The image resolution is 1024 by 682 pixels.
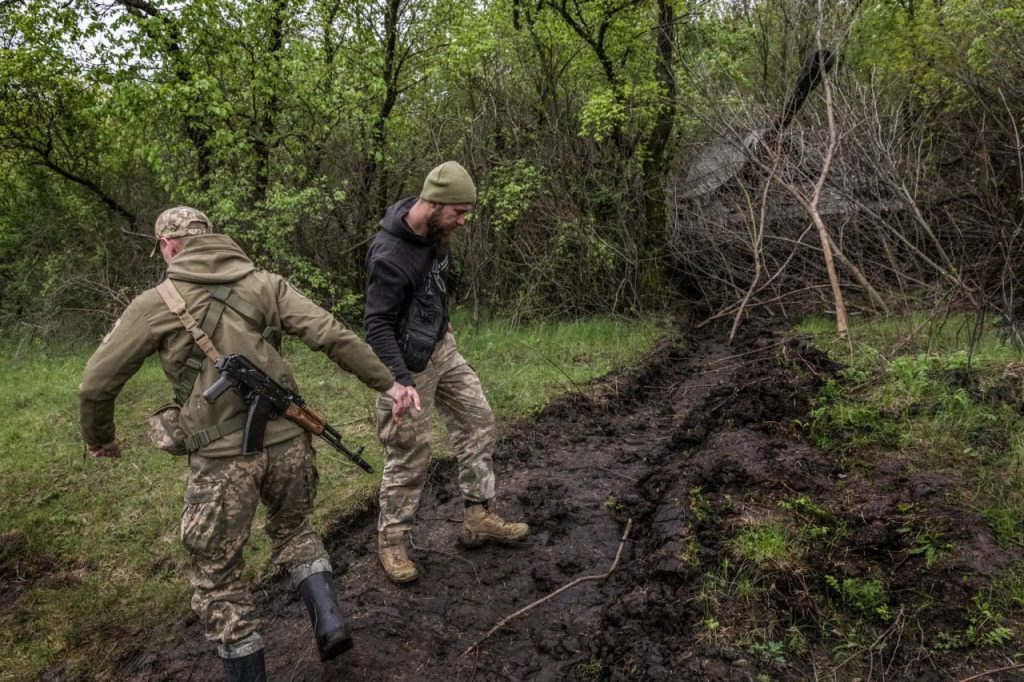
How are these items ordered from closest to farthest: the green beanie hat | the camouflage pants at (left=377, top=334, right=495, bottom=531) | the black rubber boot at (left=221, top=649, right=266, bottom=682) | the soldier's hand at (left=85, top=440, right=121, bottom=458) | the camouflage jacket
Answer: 1. the camouflage jacket
2. the black rubber boot at (left=221, top=649, right=266, bottom=682)
3. the soldier's hand at (left=85, top=440, right=121, bottom=458)
4. the green beanie hat
5. the camouflage pants at (left=377, top=334, right=495, bottom=531)

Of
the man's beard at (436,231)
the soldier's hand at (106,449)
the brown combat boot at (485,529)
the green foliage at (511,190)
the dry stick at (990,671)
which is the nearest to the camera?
the dry stick at (990,671)

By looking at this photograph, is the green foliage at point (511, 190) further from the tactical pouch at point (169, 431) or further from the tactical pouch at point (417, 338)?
the tactical pouch at point (169, 431)

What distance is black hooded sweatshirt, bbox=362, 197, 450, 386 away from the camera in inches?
138

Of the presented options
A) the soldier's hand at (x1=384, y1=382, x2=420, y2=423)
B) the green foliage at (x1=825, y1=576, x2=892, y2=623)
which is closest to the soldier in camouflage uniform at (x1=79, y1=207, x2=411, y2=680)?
the soldier's hand at (x1=384, y1=382, x2=420, y2=423)

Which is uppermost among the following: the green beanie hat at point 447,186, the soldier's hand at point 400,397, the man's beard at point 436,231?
the green beanie hat at point 447,186

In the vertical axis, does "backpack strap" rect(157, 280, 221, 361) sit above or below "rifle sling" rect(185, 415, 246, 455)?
above

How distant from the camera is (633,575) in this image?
3.57 m

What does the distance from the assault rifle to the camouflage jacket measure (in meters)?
0.04

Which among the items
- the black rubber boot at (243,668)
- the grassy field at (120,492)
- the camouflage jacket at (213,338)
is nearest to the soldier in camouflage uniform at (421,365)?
the camouflage jacket at (213,338)

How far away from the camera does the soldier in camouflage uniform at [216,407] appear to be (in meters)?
2.82

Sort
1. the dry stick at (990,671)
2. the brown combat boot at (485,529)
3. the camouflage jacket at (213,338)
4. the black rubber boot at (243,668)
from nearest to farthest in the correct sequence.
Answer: the dry stick at (990,671), the camouflage jacket at (213,338), the black rubber boot at (243,668), the brown combat boot at (485,529)

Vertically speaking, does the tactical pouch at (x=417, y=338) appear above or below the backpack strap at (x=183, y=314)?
below

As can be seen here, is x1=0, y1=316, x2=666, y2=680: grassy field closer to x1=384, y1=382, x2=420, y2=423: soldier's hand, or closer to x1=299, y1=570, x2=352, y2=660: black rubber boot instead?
x1=299, y1=570, x2=352, y2=660: black rubber boot

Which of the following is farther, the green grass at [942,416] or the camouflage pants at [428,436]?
the camouflage pants at [428,436]
